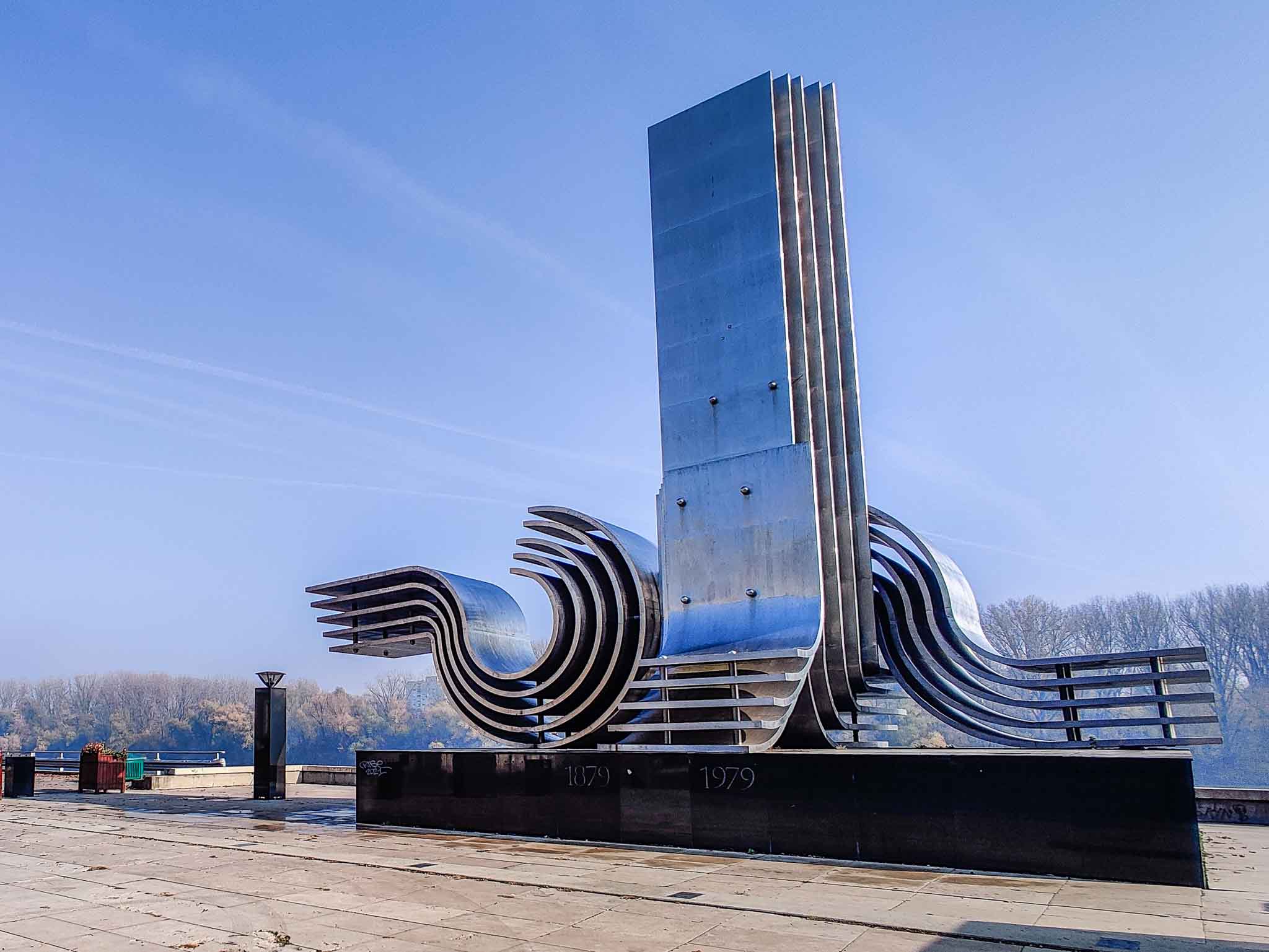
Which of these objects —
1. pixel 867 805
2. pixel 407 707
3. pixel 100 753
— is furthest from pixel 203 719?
pixel 867 805

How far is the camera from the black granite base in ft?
37.0

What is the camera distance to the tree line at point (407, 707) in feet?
175

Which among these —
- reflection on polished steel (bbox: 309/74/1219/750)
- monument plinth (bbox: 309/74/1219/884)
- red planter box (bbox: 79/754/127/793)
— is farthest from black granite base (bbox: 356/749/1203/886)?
red planter box (bbox: 79/754/127/793)

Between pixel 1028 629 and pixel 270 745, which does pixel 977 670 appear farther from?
pixel 1028 629

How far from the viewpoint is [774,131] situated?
678 inches

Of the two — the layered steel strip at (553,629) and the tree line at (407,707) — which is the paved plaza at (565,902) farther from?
the tree line at (407,707)

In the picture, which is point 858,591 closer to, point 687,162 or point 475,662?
point 475,662

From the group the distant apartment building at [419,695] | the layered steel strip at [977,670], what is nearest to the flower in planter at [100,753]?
the layered steel strip at [977,670]

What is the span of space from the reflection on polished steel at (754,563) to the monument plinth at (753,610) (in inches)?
1.7

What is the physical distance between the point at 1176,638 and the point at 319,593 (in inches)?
2206

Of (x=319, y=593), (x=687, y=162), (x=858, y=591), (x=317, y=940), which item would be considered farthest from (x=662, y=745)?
(x=687, y=162)

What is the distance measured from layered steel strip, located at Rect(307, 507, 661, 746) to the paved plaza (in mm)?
2624

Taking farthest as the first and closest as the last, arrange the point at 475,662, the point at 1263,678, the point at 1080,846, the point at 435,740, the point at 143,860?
1. the point at 435,740
2. the point at 1263,678
3. the point at 475,662
4. the point at 143,860
5. the point at 1080,846

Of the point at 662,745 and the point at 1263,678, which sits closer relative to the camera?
the point at 662,745
